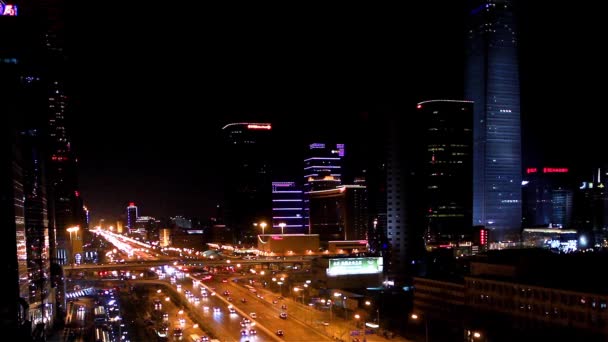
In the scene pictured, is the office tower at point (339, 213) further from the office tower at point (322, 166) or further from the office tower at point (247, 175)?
the office tower at point (247, 175)

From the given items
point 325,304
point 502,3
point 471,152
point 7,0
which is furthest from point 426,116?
point 7,0

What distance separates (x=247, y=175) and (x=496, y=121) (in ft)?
163

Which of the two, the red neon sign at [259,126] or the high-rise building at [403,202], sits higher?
the red neon sign at [259,126]

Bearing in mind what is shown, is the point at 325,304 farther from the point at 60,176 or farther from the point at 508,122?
the point at 60,176

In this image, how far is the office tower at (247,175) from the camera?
109 metres

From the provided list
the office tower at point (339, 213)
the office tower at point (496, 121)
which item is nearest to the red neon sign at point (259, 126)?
the office tower at point (339, 213)

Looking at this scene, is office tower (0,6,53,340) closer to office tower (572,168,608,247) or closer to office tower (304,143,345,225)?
office tower (572,168,608,247)

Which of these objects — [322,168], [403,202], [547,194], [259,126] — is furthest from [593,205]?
[259,126]

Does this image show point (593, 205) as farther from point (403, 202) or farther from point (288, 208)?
point (288, 208)

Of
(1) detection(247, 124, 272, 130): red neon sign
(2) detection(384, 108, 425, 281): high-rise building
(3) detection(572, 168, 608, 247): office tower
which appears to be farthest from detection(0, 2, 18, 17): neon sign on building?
(1) detection(247, 124, 272, 130): red neon sign

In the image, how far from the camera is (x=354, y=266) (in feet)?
172

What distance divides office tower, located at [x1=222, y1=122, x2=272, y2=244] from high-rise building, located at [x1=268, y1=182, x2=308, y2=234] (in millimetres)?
2586

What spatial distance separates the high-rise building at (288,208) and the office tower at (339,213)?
2734mm

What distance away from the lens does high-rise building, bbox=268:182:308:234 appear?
104 m
